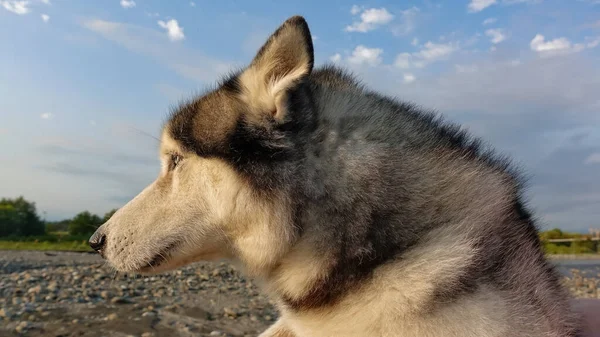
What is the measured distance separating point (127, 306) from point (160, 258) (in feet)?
19.6

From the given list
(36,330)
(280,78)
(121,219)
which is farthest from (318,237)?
(36,330)

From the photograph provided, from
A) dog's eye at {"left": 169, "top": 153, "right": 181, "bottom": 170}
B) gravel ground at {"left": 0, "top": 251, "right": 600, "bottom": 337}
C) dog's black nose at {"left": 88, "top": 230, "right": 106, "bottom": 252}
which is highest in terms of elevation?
dog's eye at {"left": 169, "top": 153, "right": 181, "bottom": 170}

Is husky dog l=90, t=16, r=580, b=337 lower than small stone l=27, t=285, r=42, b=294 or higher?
higher

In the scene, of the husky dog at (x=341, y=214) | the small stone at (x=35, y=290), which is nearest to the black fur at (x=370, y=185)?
the husky dog at (x=341, y=214)

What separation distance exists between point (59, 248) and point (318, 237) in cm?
2547

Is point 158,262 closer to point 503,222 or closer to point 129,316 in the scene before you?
point 503,222

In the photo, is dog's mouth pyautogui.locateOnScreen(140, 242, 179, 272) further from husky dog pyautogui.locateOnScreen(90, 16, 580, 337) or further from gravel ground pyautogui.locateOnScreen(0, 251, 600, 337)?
gravel ground pyautogui.locateOnScreen(0, 251, 600, 337)

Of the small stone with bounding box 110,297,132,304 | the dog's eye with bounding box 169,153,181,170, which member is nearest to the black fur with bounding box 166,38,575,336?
the dog's eye with bounding box 169,153,181,170

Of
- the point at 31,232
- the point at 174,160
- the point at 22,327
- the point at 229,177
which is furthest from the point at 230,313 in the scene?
the point at 31,232

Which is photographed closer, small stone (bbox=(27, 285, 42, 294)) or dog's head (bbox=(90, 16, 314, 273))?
dog's head (bbox=(90, 16, 314, 273))

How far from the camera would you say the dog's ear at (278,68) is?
295 cm

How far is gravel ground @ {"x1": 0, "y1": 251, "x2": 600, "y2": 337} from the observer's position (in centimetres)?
738

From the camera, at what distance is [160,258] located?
11.1 feet

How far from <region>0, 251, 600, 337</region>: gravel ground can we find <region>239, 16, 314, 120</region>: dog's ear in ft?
9.93
